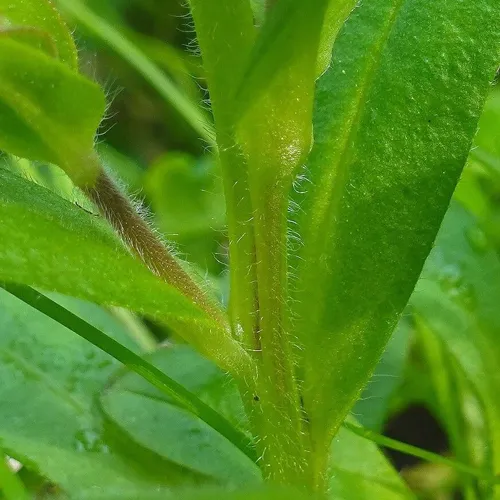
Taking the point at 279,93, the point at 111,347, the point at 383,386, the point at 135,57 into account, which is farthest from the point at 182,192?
the point at 279,93

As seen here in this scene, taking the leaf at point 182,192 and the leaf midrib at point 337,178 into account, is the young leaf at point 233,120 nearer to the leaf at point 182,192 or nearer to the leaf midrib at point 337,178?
the leaf midrib at point 337,178

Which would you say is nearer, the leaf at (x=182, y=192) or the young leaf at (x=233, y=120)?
the young leaf at (x=233, y=120)

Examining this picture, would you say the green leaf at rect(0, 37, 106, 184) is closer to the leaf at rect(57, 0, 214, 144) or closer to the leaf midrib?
the leaf midrib

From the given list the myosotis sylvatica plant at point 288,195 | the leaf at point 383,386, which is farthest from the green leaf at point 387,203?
the leaf at point 383,386

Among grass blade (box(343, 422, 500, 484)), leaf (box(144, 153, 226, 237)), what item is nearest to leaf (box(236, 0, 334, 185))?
grass blade (box(343, 422, 500, 484))

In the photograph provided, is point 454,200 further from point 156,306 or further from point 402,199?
point 156,306
